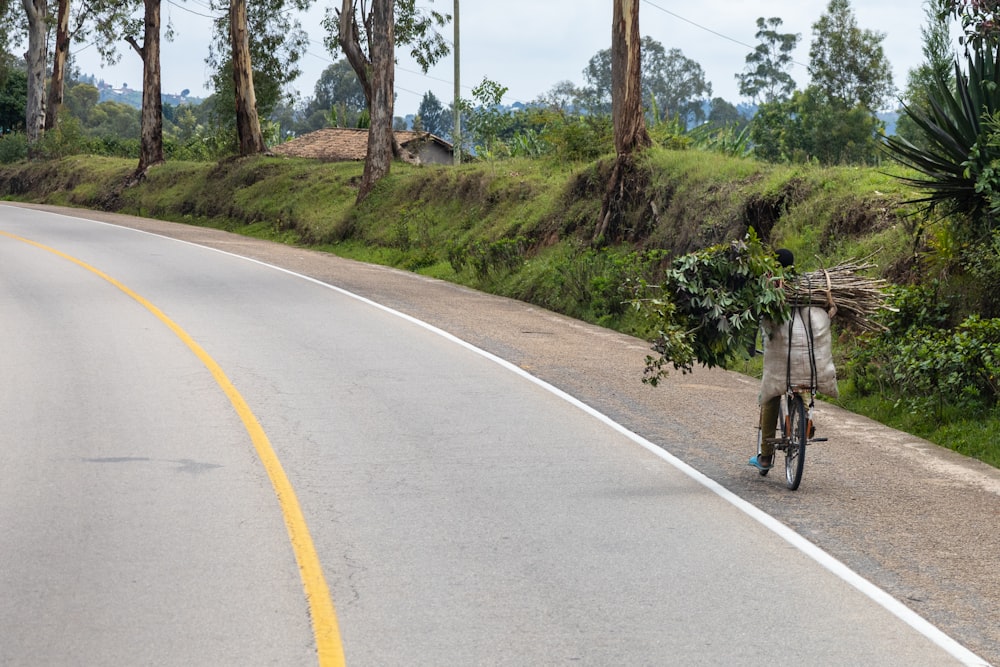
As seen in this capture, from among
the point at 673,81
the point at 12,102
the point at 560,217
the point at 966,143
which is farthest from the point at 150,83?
the point at 673,81

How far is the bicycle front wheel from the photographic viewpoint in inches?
355

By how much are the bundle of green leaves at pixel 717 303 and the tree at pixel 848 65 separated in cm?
6318

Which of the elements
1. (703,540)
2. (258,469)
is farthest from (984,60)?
(258,469)

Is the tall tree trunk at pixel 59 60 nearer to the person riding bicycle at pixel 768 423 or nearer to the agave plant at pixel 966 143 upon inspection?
the agave plant at pixel 966 143

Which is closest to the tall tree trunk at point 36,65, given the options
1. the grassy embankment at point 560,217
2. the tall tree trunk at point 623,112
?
the grassy embankment at point 560,217

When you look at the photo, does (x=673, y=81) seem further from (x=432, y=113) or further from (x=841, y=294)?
(x=841, y=294)

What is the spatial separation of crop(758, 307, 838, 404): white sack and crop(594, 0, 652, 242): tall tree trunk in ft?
44.0

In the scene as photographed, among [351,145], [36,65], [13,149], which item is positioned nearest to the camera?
[36,65]

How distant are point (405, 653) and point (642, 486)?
3.76m

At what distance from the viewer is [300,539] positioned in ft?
25.1

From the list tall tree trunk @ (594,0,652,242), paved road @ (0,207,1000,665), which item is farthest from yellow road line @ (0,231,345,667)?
tall tree trunk @ (594,0,652,242)

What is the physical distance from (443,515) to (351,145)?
50880mm

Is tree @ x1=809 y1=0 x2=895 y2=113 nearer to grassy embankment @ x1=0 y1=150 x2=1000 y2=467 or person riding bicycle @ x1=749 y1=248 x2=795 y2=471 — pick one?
grassy embankment @ x1=0 y1=150 x2=1000 y2=467

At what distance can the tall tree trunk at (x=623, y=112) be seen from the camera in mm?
22859
